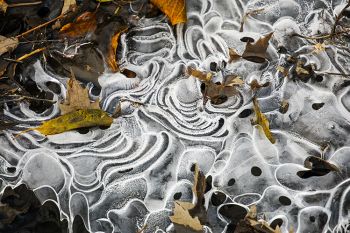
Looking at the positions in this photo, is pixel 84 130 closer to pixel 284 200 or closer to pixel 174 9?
pixel 174 9

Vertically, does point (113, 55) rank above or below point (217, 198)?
above

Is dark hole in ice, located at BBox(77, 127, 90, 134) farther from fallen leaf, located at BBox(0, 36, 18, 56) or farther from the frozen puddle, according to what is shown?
fallen leaf, located at BBox(0, 36, 18, 56)

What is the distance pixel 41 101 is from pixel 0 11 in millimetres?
478

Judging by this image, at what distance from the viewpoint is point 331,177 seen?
2033 mm

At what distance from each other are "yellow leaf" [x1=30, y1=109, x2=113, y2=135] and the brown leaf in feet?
2.37

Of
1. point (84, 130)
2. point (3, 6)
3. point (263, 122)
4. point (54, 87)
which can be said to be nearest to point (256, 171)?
point (263, 122)

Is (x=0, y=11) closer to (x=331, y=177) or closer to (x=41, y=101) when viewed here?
(x=41, y=101)

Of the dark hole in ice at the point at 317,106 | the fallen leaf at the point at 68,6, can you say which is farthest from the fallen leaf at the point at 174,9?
the dark hole in ice at the point at 317,106

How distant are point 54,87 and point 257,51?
965 millimetres

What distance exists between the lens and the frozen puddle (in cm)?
202

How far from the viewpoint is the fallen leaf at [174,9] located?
2.35 meters

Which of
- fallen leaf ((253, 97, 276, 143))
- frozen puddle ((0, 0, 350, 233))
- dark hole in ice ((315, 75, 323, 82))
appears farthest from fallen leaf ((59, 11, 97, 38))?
dark hole in ice ((315, 75, 323, 82))

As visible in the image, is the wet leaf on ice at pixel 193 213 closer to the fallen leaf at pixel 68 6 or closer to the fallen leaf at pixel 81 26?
the fallen leaf at pixel 81 26

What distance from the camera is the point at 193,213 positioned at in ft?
6.47
